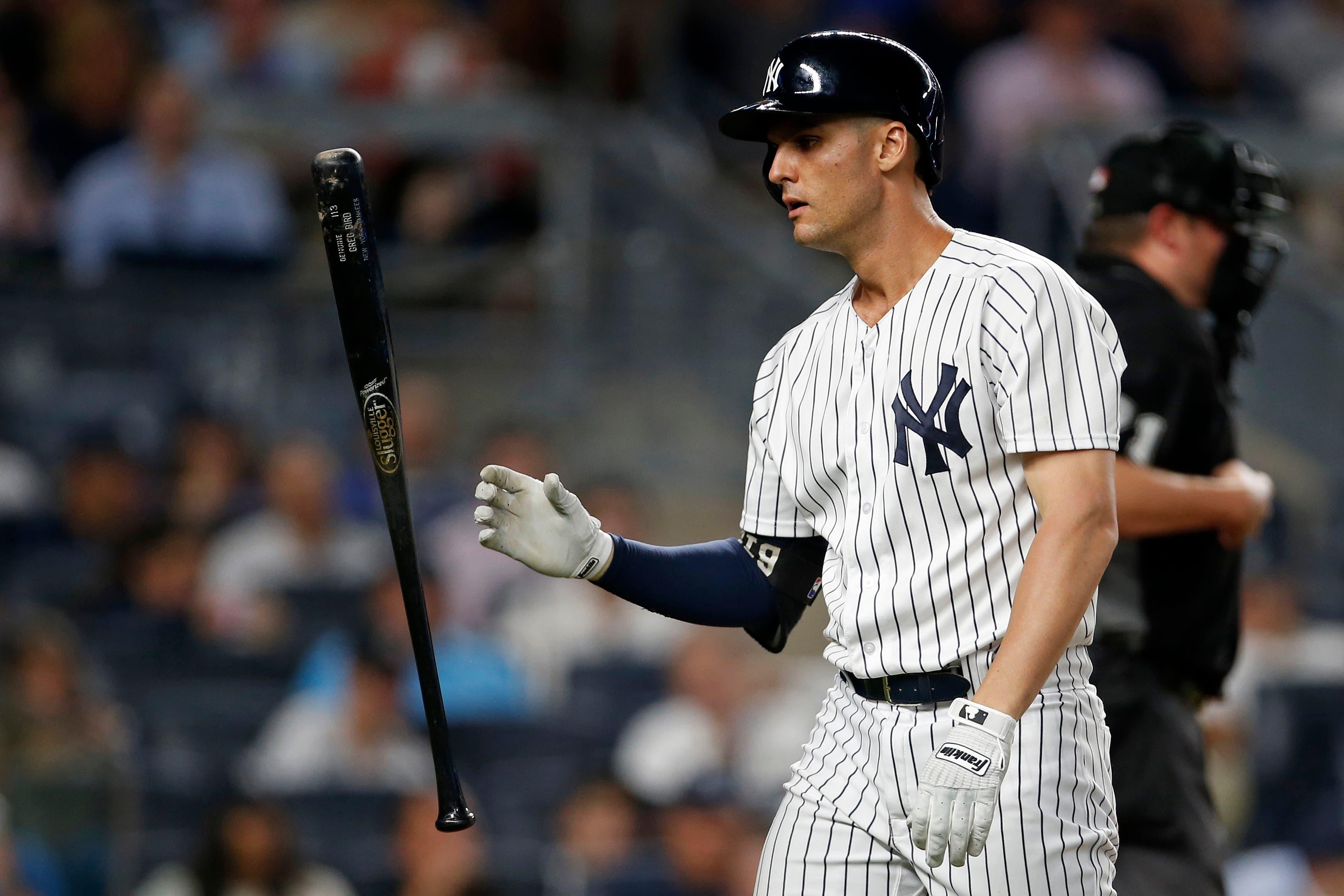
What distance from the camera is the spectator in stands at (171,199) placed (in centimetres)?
737

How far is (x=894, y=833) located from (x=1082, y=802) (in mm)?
275

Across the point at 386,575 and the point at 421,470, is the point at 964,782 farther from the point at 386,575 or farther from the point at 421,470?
the point at 421,470

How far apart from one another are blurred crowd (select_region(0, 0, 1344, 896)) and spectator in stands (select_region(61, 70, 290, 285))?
13 mm

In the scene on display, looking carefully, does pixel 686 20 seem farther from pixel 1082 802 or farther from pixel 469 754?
pixel 1082 802

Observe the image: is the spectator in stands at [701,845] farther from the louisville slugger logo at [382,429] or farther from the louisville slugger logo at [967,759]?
the louisville slugger logo at [967,759]

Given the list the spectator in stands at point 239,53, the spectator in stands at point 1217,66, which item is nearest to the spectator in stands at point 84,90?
the spectator in stands at point 239,53

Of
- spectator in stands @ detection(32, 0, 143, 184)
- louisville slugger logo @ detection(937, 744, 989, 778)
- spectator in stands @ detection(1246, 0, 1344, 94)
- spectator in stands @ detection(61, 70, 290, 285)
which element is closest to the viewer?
louisville slugger logo @ detection(937, 744, 989, 778)

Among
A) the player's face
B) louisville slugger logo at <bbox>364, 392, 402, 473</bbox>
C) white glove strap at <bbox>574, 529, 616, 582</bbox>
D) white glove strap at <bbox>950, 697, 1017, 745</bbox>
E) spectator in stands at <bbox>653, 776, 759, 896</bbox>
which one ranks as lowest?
spectator in stands at <bbox>653, 776, 759, 896</bbox>

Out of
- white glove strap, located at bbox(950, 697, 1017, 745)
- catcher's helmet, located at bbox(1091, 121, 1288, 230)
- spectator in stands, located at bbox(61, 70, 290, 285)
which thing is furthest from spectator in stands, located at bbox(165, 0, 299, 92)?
white glove strap, located at bbox(950, 697, 1017, 745)

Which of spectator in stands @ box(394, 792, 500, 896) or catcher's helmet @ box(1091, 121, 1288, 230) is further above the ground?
catcher's helmet @ box(1091, 121, 1288, 230)

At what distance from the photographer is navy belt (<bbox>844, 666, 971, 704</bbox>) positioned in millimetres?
2520

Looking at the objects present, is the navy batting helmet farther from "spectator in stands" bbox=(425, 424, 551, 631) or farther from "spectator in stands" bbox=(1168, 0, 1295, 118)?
"spectator in stands" bbox=(1168, 0, 1295, 118)

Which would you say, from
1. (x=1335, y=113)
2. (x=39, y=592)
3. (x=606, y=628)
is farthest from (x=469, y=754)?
(x=1335, y=113)

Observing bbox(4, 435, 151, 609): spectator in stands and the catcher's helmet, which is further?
bbox(4, 435, 151, 609): spectator in stands
